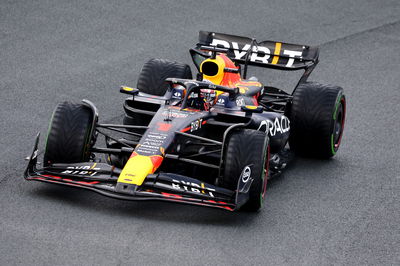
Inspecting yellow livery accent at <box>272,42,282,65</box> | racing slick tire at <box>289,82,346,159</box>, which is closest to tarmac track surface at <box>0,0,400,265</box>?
racing slick tire at <box>289,82,346,159</box>

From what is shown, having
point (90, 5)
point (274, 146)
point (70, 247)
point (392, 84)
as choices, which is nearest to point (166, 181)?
point (70, 247)

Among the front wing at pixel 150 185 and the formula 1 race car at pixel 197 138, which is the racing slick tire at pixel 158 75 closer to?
the formula 1 race car at pixel 197 138

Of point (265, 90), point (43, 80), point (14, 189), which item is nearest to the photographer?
point (14, 189)

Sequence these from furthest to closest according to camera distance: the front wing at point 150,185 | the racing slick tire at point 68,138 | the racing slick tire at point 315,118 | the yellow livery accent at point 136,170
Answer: the racing slick tire at point 315,118
the racing slick tire at point 68,138
the yellow livery accent at point 136,170
the front wing at point 150,185

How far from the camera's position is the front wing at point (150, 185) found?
838 centimetres

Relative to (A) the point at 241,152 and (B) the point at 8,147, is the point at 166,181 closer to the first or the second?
(A) the point at 241,152

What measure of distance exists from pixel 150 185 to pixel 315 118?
3294 mm

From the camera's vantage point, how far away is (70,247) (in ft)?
25.3

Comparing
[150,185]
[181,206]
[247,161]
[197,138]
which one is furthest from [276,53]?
[150,185]

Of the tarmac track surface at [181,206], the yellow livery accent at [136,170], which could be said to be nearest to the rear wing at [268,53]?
the tarmac track surface at [181,206]

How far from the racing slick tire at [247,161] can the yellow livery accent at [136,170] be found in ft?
2.78

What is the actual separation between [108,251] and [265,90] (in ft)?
17.3

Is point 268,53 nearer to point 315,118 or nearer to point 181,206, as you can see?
point 315,118

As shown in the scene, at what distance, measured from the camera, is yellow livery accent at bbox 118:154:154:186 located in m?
8.49
